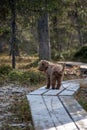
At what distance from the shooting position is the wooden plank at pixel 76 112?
5984mm

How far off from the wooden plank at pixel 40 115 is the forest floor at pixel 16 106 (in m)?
0.17

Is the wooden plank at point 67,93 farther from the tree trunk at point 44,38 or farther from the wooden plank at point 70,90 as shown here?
the tree trunk at point 44,38

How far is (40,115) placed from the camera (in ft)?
21.9

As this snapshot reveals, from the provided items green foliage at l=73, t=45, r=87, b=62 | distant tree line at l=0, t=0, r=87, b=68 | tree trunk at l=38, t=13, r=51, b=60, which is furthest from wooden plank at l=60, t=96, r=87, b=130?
green foliage at l=73, t=45, r=87, b=62

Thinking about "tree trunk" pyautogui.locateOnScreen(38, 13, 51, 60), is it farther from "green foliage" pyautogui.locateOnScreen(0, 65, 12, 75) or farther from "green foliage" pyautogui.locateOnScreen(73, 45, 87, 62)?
"green foliage" pyautogui.locateOnScreen(0, 65, 12, 75)

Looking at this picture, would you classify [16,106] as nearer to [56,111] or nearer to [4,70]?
[56,111]

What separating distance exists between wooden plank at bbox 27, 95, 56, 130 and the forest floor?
0.17 m

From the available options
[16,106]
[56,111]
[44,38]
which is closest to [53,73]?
[16,106]

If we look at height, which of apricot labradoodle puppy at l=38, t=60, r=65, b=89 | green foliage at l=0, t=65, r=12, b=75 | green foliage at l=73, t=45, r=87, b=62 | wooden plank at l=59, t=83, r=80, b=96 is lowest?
green foliage at l=73, t=45, r=87, b=62

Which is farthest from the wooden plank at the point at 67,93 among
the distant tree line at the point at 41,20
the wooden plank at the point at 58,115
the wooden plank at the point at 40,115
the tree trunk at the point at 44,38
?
the tree trunk at the point at 44,38

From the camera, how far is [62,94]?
9070mm

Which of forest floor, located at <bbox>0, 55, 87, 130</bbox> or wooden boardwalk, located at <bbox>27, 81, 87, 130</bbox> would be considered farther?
forest floor, located at <bbox>0, 55, 87, 130</bbox>

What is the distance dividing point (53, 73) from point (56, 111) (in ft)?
9.39

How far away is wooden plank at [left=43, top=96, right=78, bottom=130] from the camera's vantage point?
5844mm
